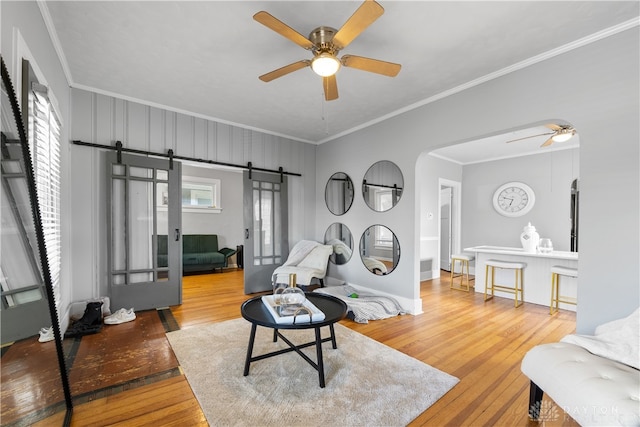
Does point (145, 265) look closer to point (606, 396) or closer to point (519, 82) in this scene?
point (606, 396)

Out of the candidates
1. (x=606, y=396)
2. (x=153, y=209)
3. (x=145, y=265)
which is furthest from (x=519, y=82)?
(x=145, y=265)

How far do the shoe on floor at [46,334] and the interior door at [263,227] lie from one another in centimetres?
299

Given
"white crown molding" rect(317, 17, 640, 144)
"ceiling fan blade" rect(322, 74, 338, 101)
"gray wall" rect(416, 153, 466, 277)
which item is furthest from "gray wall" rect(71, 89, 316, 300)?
"gray wall" rect(416, 153, 466, 277)

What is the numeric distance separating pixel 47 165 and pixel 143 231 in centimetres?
158

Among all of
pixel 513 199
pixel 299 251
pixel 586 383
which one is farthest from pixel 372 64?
pixel 513 199

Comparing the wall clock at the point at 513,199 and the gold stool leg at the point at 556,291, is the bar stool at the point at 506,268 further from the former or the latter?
the wall clock at the point at 513,199

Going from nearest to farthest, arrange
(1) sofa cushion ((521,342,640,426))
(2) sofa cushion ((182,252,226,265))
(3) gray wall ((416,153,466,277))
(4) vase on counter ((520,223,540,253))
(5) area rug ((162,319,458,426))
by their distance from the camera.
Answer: (1) sofa cushion ((521,342,640,426)), (5) area rug ((162,319,458,426)), (4) vase on counter ((520,223,540,253)), (3) gray wall ((416,153,466,277)), (2) sofa cushion ((182,252,226,265))

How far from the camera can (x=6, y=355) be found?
3.77 feet

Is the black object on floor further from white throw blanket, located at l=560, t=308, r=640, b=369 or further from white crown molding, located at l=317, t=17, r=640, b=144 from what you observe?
white crown molding, located at l=317, t=17, r=640, b=144

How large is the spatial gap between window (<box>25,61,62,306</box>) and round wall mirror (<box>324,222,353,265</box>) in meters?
3.58

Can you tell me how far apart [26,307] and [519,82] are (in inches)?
158

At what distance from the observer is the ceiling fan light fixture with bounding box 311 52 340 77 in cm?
208

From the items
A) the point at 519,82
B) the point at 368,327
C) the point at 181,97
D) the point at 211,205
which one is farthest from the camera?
the point at 211,205

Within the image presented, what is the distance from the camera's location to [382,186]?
4098mm
